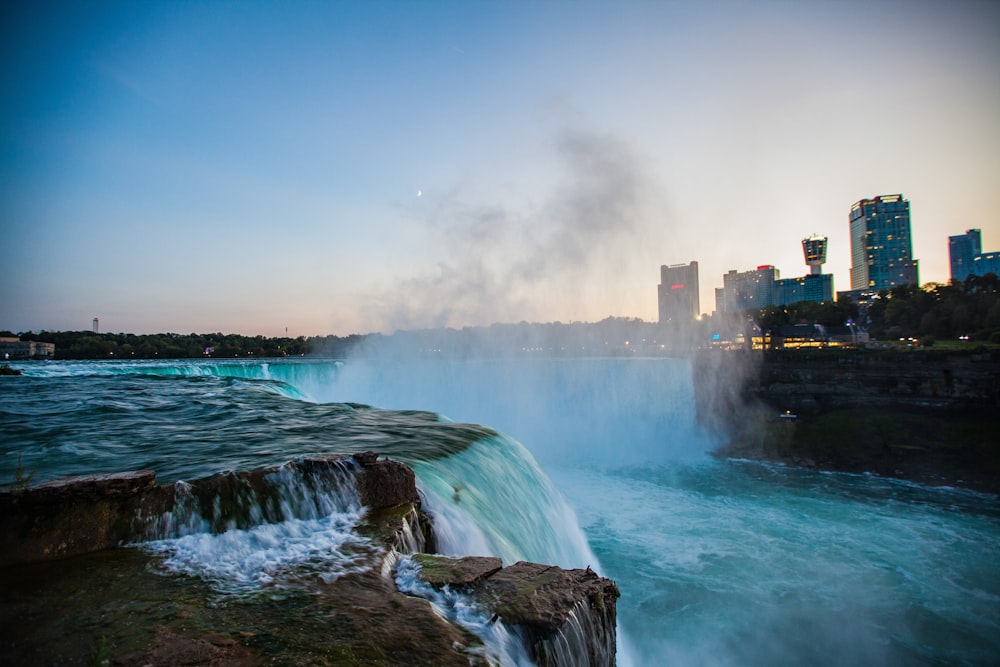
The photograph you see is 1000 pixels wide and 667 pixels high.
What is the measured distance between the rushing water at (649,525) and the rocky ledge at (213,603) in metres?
0.51

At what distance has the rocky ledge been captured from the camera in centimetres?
Answer: 308

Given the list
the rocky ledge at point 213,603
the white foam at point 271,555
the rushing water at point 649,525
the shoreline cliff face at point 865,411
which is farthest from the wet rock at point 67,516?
the shoreline cliff face at point 865,411

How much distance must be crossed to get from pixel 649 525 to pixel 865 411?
909 inches

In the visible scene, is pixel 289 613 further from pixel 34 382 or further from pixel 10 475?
pixel 34 382

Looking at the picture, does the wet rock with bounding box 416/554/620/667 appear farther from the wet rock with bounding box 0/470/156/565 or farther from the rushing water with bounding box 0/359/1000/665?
the wet rock with bounding box 0/470/156/565

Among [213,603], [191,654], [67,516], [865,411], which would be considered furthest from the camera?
[865,411]

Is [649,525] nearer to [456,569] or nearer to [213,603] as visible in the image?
[456,569]

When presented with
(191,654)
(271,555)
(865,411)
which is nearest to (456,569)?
(271,555)

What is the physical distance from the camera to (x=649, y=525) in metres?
16.3

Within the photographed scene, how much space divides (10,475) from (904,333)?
94.9 metres

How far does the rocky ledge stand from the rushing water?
0.51 meters

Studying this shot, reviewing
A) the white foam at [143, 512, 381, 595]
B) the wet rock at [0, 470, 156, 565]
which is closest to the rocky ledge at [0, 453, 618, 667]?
the wet rock at [0, 470, 156, 565]

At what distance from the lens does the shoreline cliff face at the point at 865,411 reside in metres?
25.2

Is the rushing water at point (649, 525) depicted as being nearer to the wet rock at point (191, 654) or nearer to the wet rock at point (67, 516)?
the wet rock at point (67, 516)
